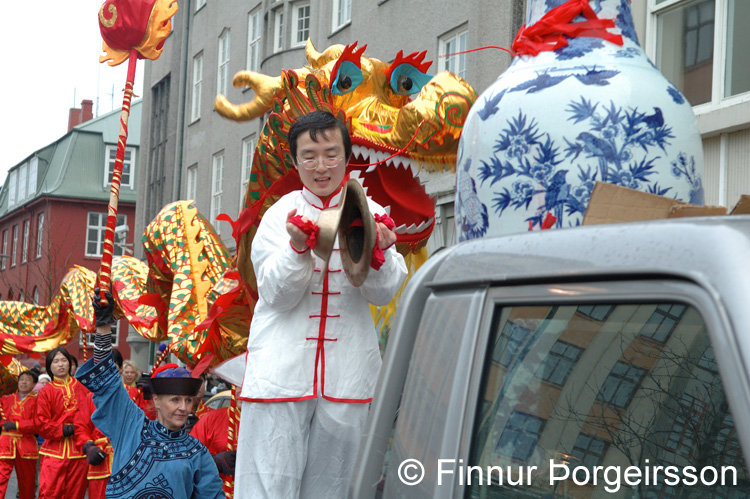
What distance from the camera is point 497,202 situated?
7.83 feet

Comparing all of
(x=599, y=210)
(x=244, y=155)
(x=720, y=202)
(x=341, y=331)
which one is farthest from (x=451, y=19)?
(x=599, y=210)

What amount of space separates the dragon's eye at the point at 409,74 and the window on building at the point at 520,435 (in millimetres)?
3131

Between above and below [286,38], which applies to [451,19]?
below

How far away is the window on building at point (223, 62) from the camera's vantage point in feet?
86.4

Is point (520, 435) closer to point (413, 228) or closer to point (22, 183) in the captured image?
point (413, 228)

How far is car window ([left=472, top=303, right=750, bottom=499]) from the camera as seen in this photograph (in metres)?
1.27

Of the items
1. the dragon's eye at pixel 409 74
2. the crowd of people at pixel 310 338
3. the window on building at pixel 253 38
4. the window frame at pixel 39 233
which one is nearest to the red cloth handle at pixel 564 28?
the crowd of people at pixel 310 338

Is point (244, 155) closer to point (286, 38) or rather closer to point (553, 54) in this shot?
point (286, 38)

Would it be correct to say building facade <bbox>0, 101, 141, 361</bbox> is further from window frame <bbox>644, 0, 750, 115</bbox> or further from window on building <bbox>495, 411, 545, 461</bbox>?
window on building <bbox>495, 411, 545, 461</bbox>

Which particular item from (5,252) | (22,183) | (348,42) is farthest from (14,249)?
(348,42)

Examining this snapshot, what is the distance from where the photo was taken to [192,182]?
28.2 m

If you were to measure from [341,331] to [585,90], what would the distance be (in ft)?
3.52

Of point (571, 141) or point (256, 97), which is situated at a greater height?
point (256, 97)

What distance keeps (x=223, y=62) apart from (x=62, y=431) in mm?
17005
